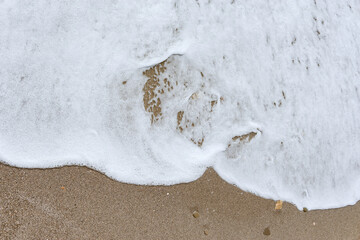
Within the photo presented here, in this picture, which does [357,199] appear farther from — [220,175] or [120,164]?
[120,164]

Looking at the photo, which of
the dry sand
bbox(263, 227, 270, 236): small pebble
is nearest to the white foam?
the dry sand

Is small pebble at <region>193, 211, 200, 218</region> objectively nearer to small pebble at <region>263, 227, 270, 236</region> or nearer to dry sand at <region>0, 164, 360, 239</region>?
dry sand at <region>0, 164, 360, 239</region>

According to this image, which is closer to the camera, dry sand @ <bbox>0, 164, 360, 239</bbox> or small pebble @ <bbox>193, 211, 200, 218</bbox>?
dry sand @ <bbox>0, 164, 360, 239</bbox>

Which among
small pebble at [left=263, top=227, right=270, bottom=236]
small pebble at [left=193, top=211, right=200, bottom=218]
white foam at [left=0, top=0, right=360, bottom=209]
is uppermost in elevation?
white foam at [left=0, top=0, right=360, bottom=209]

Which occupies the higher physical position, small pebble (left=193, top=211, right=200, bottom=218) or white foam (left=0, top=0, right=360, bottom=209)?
white foam (left=0, top=0, right=360, bottom=209)

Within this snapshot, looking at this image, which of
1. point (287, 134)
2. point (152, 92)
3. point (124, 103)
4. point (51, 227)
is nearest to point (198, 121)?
point (152, 92)

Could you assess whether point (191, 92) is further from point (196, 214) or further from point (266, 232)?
point (266, 232)

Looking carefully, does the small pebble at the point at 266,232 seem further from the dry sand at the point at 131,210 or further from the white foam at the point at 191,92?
the white foam at the point at 191,92
